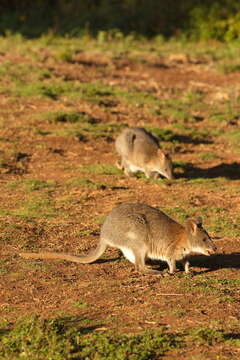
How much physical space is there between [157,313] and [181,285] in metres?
0.76

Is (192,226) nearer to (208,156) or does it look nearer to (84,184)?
(84,184)

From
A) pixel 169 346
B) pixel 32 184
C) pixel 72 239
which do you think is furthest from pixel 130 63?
pixel 169 346

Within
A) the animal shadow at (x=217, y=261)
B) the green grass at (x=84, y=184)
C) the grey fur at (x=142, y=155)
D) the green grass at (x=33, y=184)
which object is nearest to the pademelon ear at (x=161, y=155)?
the grey fur at (x=142, y=155)

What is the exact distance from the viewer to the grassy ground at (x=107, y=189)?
5785mm

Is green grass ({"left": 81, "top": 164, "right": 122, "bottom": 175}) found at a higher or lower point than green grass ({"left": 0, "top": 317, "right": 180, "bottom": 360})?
lower

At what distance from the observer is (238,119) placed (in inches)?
578

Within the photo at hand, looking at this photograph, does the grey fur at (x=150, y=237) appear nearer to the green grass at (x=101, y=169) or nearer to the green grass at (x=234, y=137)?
the green grass at (x=101, y=169)

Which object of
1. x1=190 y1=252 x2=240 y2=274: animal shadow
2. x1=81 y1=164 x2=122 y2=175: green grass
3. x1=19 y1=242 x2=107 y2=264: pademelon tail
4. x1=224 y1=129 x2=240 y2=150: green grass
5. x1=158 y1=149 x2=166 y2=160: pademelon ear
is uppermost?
x1=19 y1=242 x2=107 y2=264: pademelon tail

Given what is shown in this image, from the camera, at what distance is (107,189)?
10695 mm

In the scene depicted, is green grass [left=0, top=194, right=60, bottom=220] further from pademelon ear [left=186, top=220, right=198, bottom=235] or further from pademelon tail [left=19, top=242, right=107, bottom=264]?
pademelon ear [left=186, top=220, right=198, bottom=235]

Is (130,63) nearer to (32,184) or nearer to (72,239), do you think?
(32,184)

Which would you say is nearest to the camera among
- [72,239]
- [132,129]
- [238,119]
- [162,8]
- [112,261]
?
[112,261]

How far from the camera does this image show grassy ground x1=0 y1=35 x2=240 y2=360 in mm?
5785

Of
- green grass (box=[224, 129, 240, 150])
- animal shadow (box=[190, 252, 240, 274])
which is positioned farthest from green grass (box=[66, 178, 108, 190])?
green grass (box=[224, 129, 240, 150])
